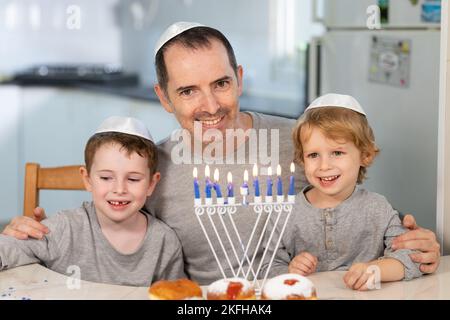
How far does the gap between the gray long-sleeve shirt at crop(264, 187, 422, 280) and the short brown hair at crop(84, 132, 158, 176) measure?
33cm

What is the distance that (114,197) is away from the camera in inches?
63.6

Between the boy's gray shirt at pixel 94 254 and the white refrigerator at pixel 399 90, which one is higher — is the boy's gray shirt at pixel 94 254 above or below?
below

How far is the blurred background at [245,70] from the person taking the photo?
263 centimetres

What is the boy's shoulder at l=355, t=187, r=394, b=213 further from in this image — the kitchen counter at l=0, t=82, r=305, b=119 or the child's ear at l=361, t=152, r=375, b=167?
the kitchen counter at l=0, t=82, r=305, b=119

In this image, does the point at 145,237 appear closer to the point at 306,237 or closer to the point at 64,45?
the point at 306,237

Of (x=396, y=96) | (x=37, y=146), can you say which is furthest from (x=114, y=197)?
(x=37, y=146)

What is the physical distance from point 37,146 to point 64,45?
74cm

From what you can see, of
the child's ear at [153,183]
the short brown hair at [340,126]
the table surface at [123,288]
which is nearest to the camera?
the table surface at [123,288]

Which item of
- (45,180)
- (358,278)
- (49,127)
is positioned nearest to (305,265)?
(358,278)

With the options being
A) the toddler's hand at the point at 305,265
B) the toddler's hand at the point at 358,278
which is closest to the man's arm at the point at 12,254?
the toddler's hand at the point at 305,265

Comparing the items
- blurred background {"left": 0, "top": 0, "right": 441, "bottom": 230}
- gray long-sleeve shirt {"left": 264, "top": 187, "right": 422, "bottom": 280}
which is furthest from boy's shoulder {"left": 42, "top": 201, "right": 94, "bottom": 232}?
blurred background {"left": 0, "top": 0, "right": 441, "bottom": 230}

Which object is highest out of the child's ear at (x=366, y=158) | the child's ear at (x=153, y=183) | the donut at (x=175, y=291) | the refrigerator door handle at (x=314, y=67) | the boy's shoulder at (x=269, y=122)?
the refrigerator door handle at (x=314, y=67)

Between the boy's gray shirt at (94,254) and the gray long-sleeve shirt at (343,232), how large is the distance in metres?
0.24

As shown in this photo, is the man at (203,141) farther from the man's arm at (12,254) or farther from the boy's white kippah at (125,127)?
the man's arm at (12,254)
